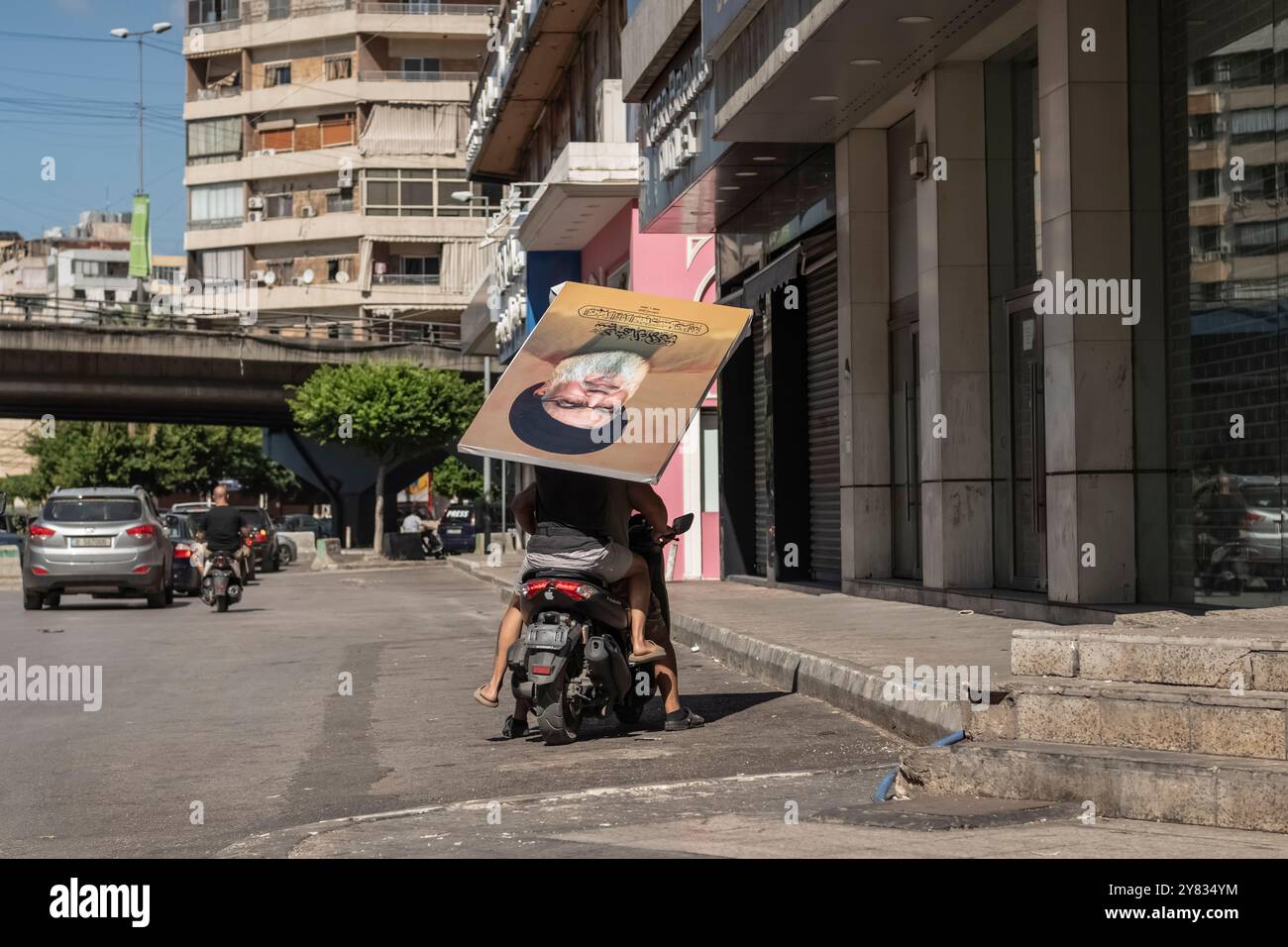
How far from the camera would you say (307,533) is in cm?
5669

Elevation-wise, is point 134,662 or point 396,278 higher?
point 396,278

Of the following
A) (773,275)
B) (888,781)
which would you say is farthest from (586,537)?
(773,275)

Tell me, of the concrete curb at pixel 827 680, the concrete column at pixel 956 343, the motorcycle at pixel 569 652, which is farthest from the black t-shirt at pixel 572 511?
the concrete column at pixel 956 343

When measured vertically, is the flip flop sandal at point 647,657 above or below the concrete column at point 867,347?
below

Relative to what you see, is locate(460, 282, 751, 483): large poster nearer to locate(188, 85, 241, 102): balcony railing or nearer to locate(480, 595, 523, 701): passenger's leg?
locate(480, 595, 523, 701): passenger's leg

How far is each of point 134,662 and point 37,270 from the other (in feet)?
422

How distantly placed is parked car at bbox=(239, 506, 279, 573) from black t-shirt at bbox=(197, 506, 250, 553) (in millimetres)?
18210

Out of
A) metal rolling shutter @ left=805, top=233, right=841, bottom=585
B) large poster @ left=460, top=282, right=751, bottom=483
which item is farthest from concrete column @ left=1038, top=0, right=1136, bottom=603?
metal rolling shutter @ left=805, top=233, right=841, bottom=585

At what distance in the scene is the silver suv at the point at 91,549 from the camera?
80.5 ft

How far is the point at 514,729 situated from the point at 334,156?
3112 inches

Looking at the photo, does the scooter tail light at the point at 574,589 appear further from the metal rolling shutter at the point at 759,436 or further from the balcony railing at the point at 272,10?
the balcony railing at the point at 272,10

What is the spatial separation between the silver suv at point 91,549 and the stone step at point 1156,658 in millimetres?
19570
